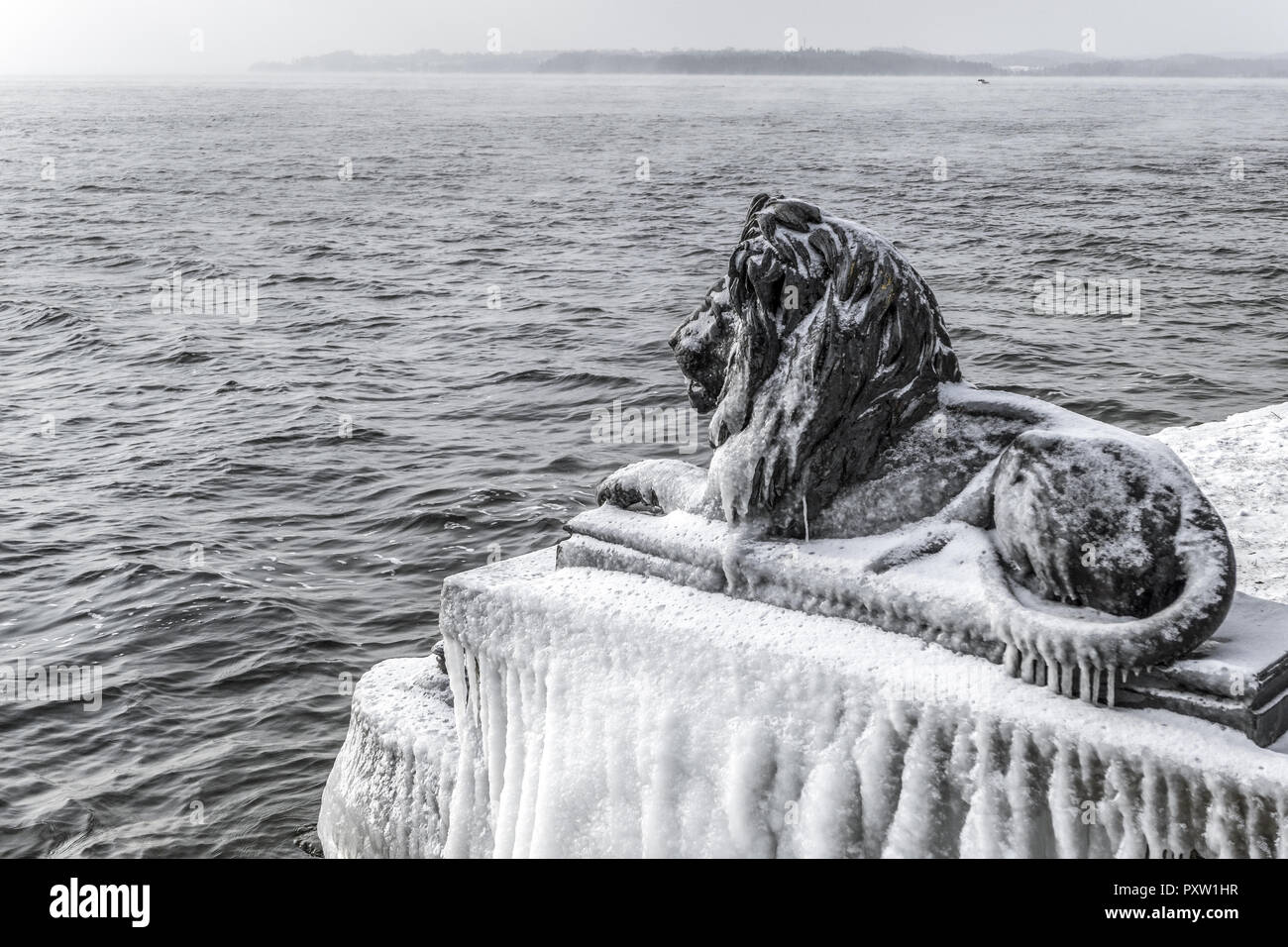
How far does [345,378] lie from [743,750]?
12038 millimetres

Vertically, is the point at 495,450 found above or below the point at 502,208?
below

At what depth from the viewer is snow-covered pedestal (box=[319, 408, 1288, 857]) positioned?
12.4ft

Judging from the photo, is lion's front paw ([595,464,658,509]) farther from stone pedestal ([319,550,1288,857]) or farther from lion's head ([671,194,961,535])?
lion's head ([671,194,961,535])

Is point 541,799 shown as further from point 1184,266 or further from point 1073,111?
point 1073,111

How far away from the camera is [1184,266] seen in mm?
20188

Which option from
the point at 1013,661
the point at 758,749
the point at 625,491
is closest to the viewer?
the point at 1013,661

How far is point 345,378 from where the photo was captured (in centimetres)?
1559

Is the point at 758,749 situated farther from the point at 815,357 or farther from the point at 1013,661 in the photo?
the point at 815,357

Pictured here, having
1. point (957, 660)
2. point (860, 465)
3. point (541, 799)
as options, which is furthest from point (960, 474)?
point (541, 799)

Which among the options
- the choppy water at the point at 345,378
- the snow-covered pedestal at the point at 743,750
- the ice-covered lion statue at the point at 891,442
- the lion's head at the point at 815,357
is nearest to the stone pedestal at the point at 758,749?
the snow-covered pedestal at the point at 743,750

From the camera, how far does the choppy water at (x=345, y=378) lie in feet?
25.7

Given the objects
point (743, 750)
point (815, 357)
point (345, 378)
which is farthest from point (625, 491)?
point (345, 378)

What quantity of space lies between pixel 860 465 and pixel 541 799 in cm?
167

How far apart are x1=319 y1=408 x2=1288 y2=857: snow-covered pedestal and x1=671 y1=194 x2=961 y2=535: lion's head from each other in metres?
0.51
